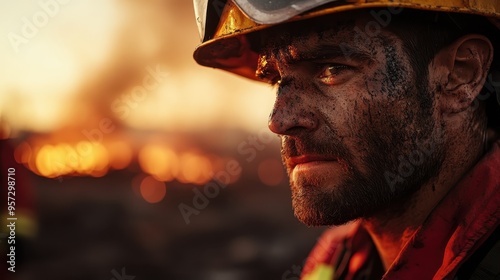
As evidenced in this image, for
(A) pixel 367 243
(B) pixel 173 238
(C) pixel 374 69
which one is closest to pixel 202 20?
Answer: (C) pixel 374 69

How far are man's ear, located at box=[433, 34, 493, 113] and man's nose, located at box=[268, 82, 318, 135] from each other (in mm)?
513

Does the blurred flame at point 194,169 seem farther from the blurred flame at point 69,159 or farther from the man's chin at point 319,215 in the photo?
the man's chin at point 319,215

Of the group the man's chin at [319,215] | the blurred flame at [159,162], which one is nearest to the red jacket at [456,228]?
the man's chin at [319,215]

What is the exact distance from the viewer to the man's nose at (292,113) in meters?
2.25

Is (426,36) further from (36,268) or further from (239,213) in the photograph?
(239,213)

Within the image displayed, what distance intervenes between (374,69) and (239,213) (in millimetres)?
13002

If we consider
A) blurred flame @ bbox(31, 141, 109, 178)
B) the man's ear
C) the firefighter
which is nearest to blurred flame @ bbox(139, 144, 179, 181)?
blurred flame @ bbox(31, 141, 109, 178)

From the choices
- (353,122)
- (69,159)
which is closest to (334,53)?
(353,122)

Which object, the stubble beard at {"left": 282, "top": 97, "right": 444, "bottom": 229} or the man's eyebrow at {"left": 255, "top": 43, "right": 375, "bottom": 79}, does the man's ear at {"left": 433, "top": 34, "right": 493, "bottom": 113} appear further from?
the man's eyebrow at {"left": 255, "top": 43, "right": 375, "bottom": 79}

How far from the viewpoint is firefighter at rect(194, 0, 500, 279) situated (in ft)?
7.14

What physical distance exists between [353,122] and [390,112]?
14 cm

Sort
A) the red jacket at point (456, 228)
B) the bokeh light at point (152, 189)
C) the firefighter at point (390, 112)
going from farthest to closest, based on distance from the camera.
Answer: the bokeh light at point (152, 189)
the firefighter at point (390, 112)
the red jacket at point (456, 228)

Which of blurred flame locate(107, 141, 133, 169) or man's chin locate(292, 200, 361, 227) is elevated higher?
man's chin locate(292, 200, 361, 227)

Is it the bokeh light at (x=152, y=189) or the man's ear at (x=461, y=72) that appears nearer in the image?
the man's ear at (x=461, y=72)
